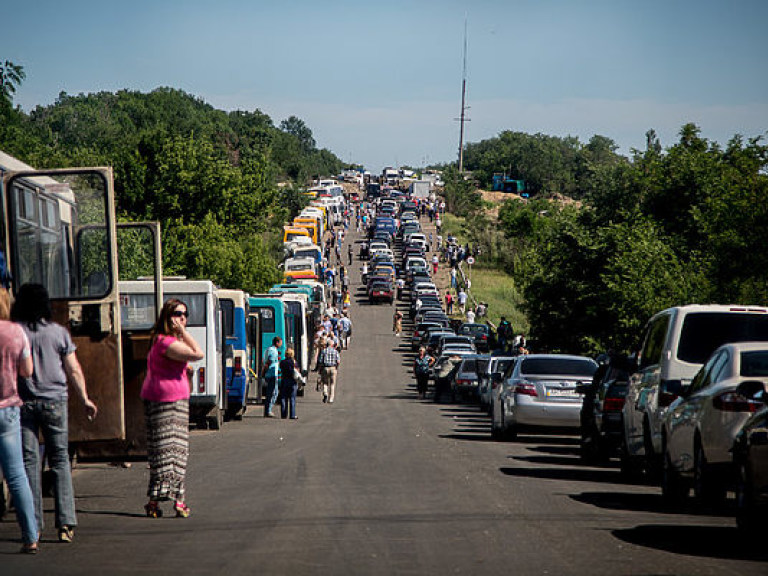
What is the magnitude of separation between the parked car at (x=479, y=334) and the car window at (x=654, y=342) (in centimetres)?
4839

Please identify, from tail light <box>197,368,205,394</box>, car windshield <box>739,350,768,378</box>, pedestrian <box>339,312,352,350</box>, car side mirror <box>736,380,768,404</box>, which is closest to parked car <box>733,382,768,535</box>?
car side mirror <box>736,380,768,404</box>

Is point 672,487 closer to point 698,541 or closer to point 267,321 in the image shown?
point 698,541

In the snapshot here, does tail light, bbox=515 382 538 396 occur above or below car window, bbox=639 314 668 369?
below

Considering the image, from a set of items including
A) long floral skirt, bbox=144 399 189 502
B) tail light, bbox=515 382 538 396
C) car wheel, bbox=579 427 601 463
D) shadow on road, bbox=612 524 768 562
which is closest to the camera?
shadow on road, bbox=612 524 768 562

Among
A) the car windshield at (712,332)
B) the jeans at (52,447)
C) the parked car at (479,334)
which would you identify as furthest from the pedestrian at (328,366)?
the jeans at (52,447)

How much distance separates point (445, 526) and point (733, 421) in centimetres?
267

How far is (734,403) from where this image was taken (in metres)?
11.7

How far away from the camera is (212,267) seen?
200ft

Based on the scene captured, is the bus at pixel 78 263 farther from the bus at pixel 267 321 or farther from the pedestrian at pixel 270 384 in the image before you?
the bus at pixel 267 321

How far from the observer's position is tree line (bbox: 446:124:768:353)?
35844mm

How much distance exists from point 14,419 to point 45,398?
Result: 492 millimetres

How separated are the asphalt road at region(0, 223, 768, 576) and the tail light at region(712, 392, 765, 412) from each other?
1033mm

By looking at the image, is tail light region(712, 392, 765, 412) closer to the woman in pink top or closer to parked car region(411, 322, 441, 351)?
the woman in pink top

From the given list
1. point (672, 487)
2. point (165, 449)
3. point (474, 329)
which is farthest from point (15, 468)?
point (474, 329)
